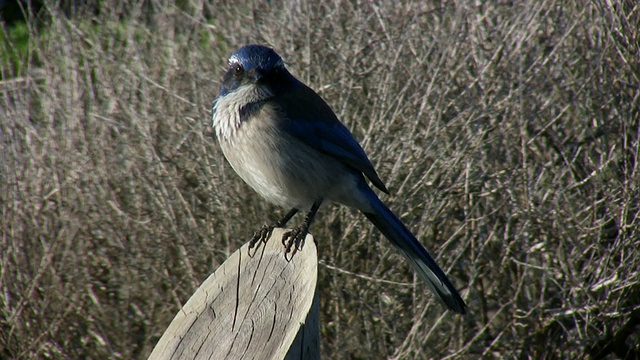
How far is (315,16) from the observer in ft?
15.9

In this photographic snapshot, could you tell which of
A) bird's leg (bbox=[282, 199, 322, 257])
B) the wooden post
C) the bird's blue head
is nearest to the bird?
the bird's blue head

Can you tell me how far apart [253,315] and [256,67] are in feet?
5.73

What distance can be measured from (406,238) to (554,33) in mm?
1677

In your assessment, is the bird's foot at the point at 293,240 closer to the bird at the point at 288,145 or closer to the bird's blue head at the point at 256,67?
the bird at the point at 288,145

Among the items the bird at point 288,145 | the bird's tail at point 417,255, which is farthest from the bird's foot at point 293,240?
the bird's tail at point 417,255

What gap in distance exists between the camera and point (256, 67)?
3.80m

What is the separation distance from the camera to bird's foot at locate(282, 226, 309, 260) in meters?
2.82

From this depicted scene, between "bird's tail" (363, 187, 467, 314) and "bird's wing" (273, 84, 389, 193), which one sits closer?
"bird's tail" (363, 187, 467, 314)

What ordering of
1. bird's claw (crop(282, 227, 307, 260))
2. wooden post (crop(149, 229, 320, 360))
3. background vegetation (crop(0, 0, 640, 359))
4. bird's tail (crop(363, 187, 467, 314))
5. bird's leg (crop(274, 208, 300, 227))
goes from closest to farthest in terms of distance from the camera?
wooden post (crop(149, 229, 320, 360)) → bird's claw (crop(282, 227, 307, 260)) → bird's tail (crop(363, 187, 467, 314)) → bird's leg (crop(274, 208, 300, 227)) → background vegetation (crop(0, 0, 640, 359))

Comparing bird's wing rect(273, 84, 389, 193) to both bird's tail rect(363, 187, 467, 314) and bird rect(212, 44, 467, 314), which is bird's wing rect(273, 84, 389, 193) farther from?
bird's tail rect(363, 187, 467, 314)

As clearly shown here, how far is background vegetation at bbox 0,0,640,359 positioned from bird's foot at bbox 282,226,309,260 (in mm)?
1249

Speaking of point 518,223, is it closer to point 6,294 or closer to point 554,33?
point 554,33

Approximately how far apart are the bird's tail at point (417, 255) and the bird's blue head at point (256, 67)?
679 mm

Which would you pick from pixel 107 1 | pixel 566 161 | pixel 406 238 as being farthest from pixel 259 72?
pixel 107 1
